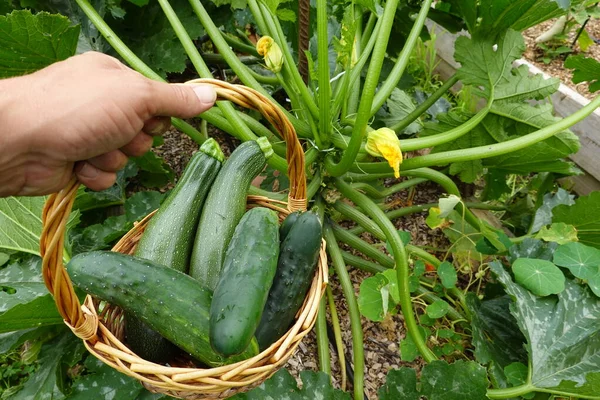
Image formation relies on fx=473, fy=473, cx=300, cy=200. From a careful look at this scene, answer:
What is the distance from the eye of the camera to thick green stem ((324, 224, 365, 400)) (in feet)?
5.25

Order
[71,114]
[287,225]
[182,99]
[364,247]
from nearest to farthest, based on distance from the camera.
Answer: [71,114]
[182,99]
[287,225]
[364,247]

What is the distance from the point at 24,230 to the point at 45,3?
2.94 ft

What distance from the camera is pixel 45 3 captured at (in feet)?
6.02

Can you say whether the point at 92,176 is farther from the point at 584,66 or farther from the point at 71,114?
the point at 584,66

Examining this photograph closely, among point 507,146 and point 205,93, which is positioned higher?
point 205,93

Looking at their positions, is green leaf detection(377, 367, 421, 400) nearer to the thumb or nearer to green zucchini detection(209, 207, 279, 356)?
green zucchini detection(209, 207, 279, 356)

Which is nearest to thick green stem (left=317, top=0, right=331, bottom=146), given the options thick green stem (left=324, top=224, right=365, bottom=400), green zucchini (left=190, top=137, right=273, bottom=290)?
green zucchini (left=190, top=137, right=273, bottom=290)

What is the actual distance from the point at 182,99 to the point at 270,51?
61 centimetres

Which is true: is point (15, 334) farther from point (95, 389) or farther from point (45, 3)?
point (45, 3)

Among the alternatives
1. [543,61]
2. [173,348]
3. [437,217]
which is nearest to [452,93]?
[543,61]

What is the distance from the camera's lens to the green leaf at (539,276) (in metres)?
1.47

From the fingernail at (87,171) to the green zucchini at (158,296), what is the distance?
190 mm

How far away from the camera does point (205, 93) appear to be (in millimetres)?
1059

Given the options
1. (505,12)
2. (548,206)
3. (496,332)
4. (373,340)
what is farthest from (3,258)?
(548,206)
